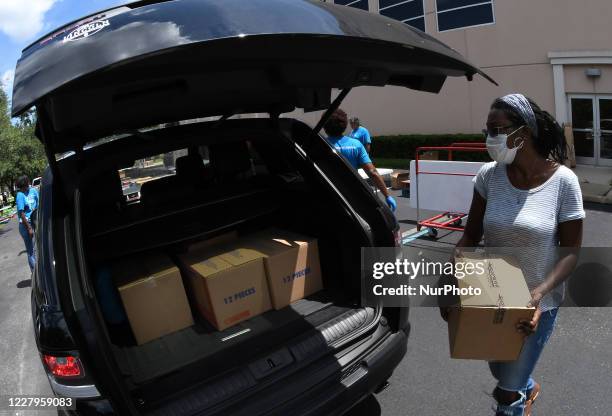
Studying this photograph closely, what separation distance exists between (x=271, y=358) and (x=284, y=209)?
1410 millimetres

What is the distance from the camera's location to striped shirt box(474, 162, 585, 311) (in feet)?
6.30

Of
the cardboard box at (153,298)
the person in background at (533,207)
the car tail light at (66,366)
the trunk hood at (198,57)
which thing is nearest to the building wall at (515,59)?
the person in background at (533,207)

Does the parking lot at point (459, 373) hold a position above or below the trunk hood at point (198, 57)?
below

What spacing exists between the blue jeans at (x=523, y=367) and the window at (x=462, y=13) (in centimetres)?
1203

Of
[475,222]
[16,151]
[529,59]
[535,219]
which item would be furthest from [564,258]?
[16,151]

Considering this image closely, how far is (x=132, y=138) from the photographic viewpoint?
2.89 m

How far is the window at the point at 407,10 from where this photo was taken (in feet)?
44.9

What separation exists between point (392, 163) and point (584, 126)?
5.17 meters

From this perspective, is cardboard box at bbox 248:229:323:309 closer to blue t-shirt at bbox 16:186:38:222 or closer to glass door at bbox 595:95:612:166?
blue t-shirt at bbox 16:186:38:222

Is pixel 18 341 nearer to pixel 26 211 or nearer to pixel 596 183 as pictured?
pixel 26 211

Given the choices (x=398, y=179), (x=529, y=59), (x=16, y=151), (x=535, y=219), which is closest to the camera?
(x=535, y=219)

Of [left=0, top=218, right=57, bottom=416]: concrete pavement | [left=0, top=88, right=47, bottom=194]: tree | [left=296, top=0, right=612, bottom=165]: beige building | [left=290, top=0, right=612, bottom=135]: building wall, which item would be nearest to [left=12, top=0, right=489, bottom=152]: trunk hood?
[left=0, top=218, right=57, bottom=416]: concrete pavement

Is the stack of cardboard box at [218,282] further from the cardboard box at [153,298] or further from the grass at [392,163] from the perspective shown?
the grass at [392,163]

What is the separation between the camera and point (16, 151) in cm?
2097
